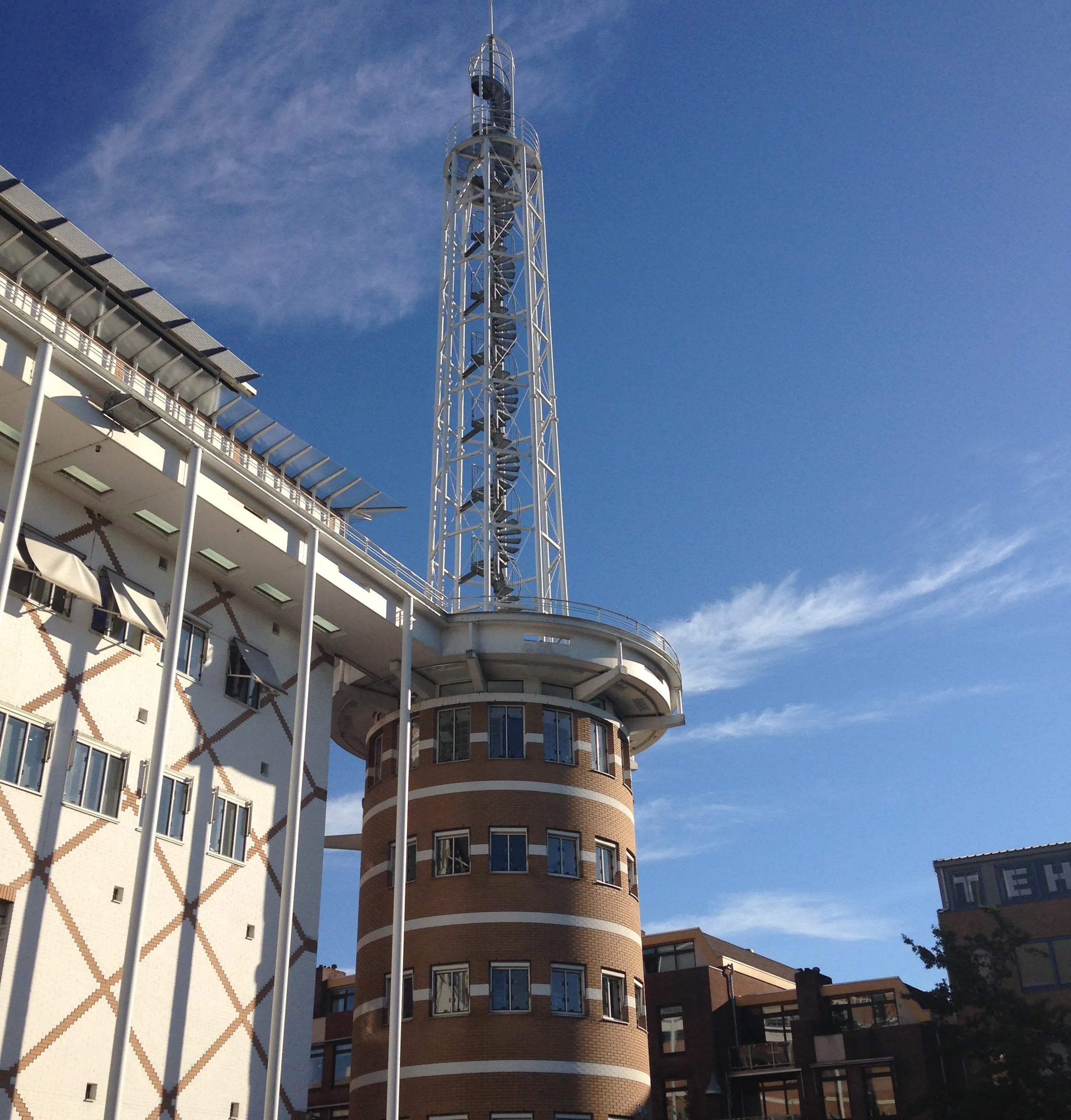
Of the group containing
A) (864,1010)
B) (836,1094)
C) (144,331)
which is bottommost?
(836,1094)

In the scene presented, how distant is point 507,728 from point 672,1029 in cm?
2503

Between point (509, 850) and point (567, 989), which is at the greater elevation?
point (509, 850)

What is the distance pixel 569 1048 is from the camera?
43.4 m

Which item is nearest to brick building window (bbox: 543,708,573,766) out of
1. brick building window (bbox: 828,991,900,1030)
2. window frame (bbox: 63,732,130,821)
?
window frame (bbox: 63,732,130,821)

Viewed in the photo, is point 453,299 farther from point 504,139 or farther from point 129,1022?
point 129,1022

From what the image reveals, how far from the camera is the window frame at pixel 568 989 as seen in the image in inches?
1729

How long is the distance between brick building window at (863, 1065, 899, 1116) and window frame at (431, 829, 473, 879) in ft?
88.7

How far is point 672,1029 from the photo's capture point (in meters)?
64.4

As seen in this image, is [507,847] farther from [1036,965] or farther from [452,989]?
[1036,965]

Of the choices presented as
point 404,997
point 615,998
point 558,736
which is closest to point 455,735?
point 558,736

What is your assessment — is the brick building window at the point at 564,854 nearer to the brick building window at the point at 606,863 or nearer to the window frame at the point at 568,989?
the brick building window at the point at 606,863

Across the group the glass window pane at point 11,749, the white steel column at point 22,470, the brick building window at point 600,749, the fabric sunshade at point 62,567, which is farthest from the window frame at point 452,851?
the white steel column at point 22,470

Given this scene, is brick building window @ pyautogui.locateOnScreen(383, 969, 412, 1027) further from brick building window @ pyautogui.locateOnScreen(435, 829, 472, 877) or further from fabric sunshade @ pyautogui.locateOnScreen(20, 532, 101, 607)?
fabric sunshade @ pyautogui.locateOnScreen(20, 532, 101, 607)

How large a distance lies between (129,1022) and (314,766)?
1401 cm
